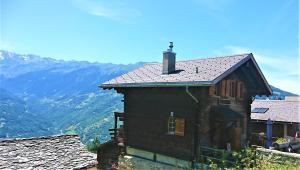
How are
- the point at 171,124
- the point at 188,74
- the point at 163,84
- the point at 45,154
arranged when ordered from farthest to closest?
the point at 171,124
the point at 188,74
the point at 163,84
the point at 45,154

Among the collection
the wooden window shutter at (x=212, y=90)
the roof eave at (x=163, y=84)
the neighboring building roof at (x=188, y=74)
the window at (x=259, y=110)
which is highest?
the neighboring building roof at (x=188, y=74)

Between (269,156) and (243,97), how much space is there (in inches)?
260

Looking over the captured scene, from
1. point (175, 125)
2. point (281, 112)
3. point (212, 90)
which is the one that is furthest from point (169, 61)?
point (281, 112)

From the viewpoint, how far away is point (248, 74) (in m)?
20.4

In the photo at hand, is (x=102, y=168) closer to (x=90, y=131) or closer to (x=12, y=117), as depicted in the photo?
(x=90, y=131)

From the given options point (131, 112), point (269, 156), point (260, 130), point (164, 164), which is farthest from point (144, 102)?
point (260, 130)

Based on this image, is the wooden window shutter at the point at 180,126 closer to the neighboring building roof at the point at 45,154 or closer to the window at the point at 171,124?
the window at the point at 171,124

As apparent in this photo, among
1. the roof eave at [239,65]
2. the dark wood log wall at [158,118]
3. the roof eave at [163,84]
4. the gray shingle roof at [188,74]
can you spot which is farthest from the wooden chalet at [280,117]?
the roof eave at [163,84]

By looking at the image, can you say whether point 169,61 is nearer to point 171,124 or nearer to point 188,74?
point 188,74

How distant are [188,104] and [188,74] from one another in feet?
5.33

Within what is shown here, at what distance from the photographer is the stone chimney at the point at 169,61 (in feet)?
67.9

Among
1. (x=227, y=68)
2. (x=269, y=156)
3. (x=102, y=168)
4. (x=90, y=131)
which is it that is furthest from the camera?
(x=90, y=131)

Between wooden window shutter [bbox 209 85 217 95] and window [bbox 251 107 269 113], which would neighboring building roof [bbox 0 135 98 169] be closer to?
wooden window shutter [bbox 209 85 217 95]

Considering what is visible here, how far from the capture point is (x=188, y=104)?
1828 centimetres
